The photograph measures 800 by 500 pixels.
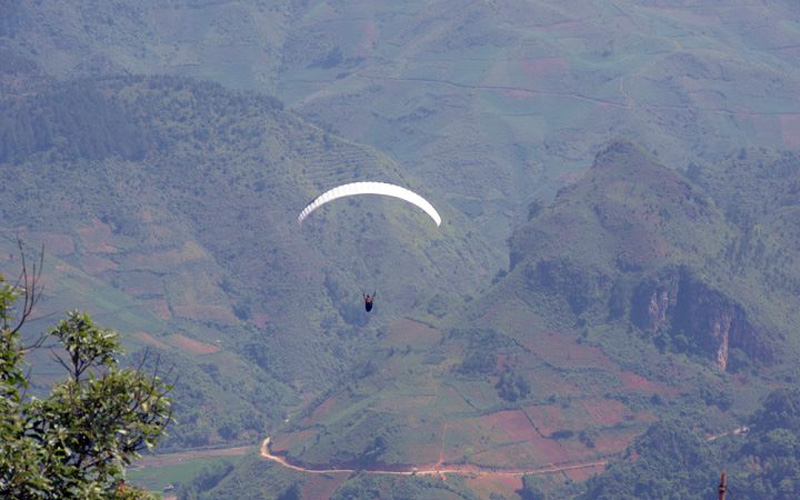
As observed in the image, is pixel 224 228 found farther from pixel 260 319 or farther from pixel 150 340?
pixel 150 340

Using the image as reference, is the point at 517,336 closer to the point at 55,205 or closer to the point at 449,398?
the point at 449,398

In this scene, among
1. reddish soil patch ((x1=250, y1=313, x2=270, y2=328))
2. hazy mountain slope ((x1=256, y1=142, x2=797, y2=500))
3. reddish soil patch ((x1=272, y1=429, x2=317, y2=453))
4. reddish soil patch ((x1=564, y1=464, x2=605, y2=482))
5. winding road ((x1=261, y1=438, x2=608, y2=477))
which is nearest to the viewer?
winding road ((x1=261, y1=438, x2=608, y2=477))

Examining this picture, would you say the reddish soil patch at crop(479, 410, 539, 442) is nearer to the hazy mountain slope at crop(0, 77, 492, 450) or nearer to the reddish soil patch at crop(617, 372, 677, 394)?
the reddish soil patch at crop(617, 372, 677, 394)

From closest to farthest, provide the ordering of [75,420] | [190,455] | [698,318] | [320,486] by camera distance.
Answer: [75,420]
[320,486]
[698,318]
[190,455]

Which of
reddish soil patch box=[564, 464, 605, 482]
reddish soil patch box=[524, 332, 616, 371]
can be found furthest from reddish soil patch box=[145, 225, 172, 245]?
reddish soil patch box=[564, 464, 605, 482]

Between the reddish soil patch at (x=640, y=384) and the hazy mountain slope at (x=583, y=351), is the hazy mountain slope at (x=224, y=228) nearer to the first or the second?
the hazy mountain slope at (x=583, y=351)

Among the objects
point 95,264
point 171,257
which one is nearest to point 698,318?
point 171,257
